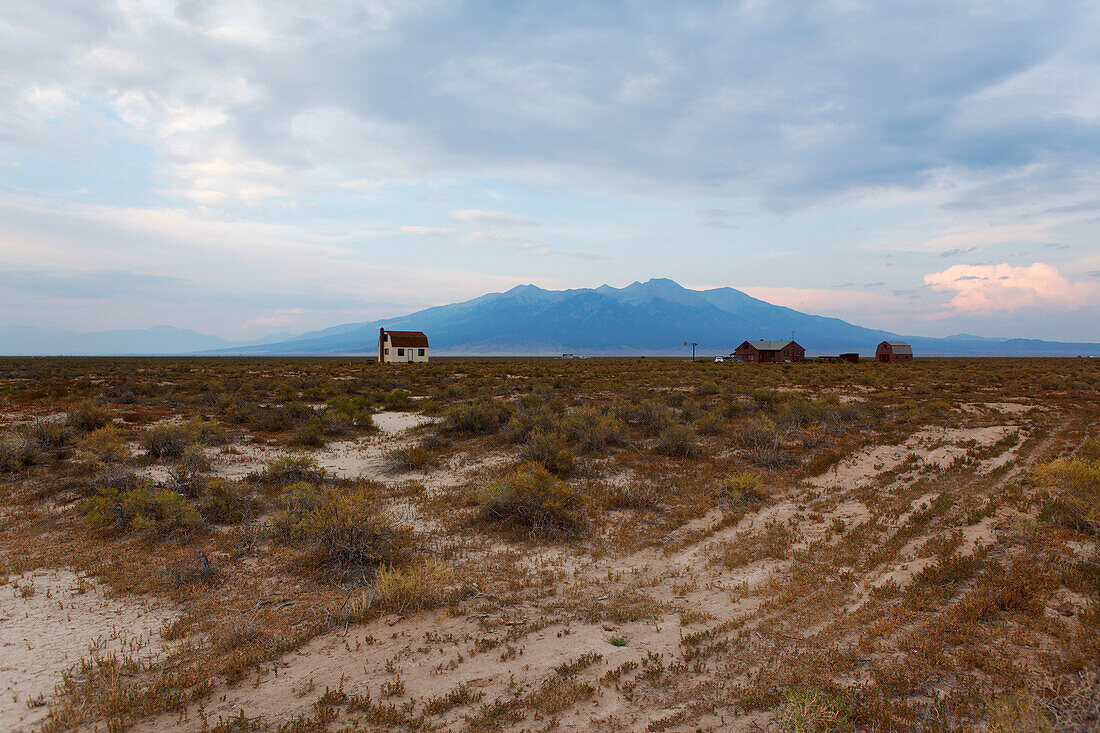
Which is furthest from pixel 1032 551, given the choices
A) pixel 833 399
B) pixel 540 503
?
pixel 833 399

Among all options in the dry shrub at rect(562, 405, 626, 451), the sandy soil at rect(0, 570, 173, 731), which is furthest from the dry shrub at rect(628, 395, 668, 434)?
the sandy soil at rect(0, 570, 173, 731)

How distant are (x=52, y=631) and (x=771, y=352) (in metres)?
81.5

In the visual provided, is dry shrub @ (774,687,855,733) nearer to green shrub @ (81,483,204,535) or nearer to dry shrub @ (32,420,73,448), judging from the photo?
green shrub @ (81,483,204,535)

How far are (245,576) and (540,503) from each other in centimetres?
504

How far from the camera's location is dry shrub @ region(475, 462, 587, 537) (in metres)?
9.10

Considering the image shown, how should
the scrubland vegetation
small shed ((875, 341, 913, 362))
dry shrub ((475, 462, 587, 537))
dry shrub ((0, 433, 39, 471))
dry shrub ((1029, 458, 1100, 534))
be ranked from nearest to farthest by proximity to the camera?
the scrubland vegetation
dry shrub ((1029, 458, 1100, 534))
dry shrub ((475, 462, 587, 537))
dry shrub ((0, 433, 39, 471))
small shed ((875, 341, 913, 362))

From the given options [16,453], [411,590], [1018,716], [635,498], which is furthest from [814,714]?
[16,453]

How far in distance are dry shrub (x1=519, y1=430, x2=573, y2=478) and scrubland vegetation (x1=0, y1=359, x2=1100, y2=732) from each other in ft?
0.31

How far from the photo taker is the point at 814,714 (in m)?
3.92

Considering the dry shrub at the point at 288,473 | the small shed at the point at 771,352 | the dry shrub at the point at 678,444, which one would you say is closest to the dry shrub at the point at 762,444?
the dry shrub at the point at 678,444

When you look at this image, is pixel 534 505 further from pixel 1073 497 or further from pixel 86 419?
pixel 86 419

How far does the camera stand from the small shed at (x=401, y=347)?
181 ft

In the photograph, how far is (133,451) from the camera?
1366 centimetres

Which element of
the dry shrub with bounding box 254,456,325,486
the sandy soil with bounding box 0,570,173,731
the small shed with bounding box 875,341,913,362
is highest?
the small shed with bounding box 875,341,913,362
